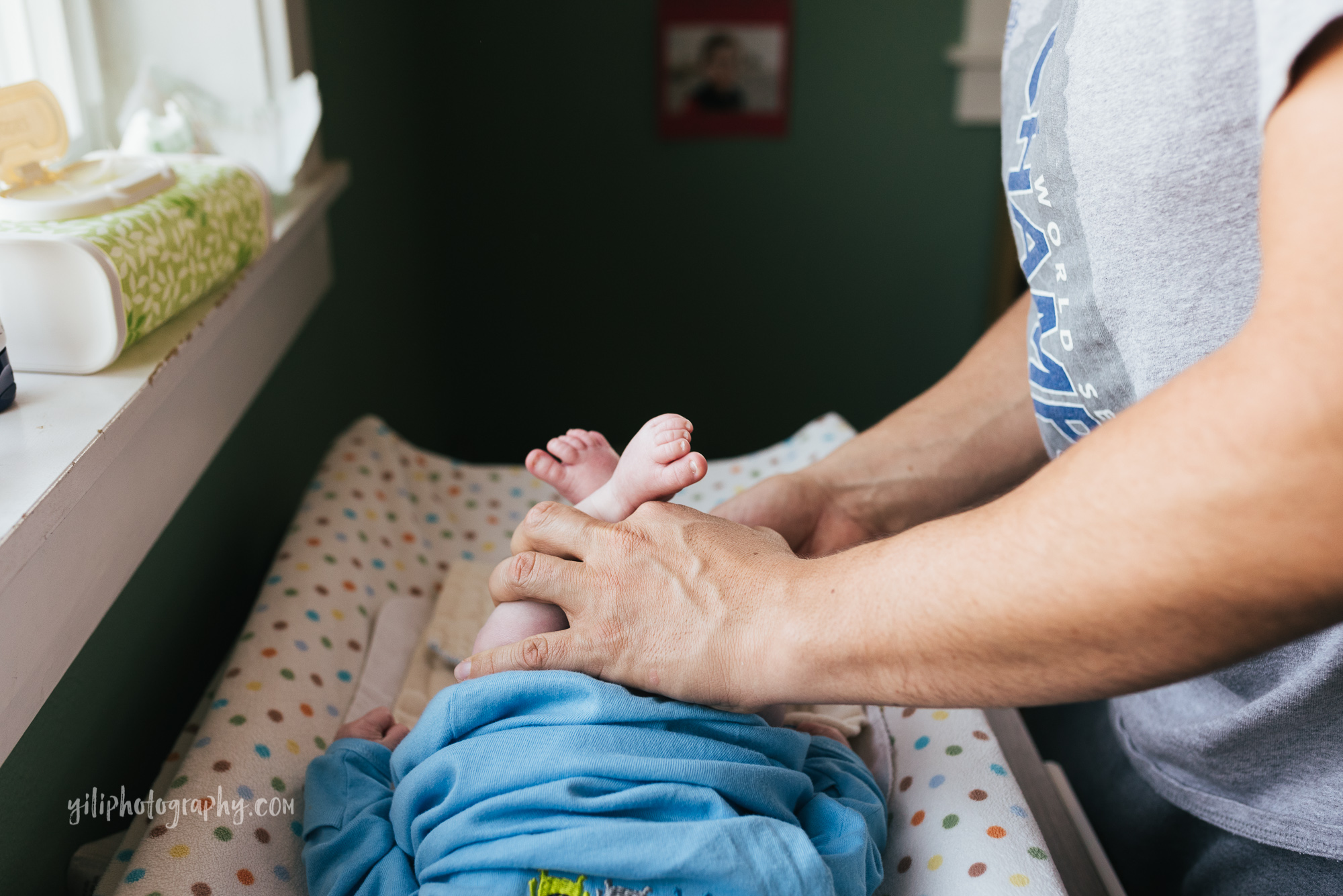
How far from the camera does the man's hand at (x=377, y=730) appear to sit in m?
0.75

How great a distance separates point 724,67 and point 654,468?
155cm

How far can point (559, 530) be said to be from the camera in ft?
2.25

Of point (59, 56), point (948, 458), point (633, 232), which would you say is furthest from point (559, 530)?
point (633, 232)

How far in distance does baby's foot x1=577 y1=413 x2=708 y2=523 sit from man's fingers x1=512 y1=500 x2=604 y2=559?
52 millimetres

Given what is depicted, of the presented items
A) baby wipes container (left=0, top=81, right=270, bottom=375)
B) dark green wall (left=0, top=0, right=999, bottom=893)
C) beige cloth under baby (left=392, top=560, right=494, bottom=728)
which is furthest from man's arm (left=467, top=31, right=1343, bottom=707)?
dark green wall (left=0, top=0, right=999, bottom=893)

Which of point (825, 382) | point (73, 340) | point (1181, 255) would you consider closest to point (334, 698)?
point (73, 340)

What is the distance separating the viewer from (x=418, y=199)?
1960 mm

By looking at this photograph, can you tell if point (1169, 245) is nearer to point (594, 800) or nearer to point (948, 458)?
point (948, 458)

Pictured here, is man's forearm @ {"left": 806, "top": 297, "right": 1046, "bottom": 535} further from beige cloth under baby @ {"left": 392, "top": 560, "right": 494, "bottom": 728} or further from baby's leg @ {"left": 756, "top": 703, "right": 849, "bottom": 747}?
beige cloth under baby @ {"left": 392, "top": 560, "right": 494, "bottom": 728}

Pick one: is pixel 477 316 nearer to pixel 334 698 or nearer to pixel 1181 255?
pixel 334 698

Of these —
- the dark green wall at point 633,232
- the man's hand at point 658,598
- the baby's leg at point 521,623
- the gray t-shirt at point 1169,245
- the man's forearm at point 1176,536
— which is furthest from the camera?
the dark green wall at point 633,232

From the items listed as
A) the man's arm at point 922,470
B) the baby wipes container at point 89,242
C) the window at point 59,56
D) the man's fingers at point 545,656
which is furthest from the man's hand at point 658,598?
the window at point 59,56

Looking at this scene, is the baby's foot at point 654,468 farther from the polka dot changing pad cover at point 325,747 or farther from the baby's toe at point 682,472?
the polka dot changing pad cover at point 325,747

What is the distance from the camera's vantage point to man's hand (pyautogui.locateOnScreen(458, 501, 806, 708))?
61 centimetres
